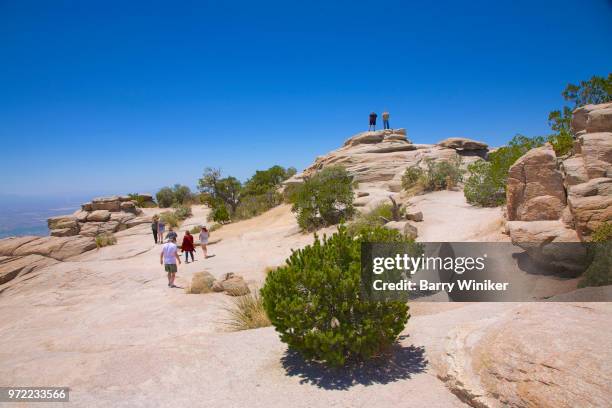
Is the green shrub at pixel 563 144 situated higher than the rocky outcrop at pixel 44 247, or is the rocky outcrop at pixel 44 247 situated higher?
the green shrub at pixel 563 144

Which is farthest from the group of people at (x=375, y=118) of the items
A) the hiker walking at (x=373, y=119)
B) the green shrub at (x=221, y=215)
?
the green shrub at (x=221, y=215)

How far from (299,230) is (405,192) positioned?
823 centimetres

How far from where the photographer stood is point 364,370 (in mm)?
4984

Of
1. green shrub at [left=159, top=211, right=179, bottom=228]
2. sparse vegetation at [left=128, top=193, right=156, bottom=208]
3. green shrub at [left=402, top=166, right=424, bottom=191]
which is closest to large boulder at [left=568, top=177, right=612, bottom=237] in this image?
green shrub at [left=402, top=166, right=424, bottom=191]

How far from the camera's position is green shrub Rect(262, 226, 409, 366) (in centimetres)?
473

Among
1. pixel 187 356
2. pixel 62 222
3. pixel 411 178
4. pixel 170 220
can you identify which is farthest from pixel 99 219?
pixel 187 356

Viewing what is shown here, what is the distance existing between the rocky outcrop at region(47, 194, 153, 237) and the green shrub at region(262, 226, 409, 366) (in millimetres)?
28226

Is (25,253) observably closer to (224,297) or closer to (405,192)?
(224,297)

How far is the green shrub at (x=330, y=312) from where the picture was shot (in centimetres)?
473

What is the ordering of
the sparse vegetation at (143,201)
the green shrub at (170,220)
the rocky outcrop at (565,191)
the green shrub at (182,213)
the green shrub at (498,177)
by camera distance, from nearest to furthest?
the rocky outcrop at (565,191), the green shrub at (498,177), the green shrub at (170,220), the green shrub at (182,213), the sparse vegetation at (143,201)

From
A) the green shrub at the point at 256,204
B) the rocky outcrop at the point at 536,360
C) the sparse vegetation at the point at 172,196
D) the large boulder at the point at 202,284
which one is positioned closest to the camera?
the rocky outcrop at the point at 536,360

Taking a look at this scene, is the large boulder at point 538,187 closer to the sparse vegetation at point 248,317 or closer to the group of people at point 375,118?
the sparse vegetation at point 248,317

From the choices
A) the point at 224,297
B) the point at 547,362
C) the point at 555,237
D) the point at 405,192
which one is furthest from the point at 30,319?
the point at 405,192

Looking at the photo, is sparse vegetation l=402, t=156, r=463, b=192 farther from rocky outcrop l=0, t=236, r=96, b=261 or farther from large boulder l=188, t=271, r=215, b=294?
rocky outcrop l=0, t=236, r=96, b=261
